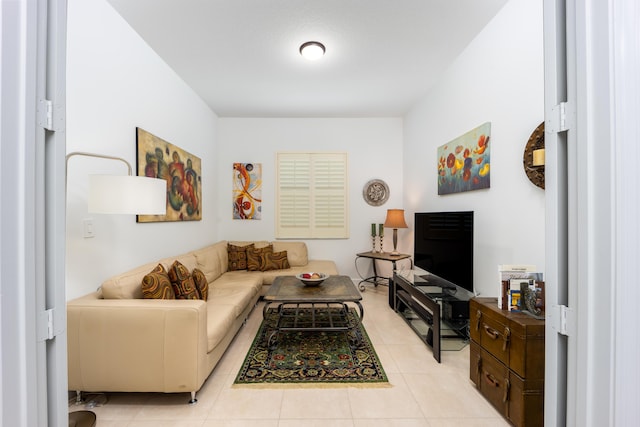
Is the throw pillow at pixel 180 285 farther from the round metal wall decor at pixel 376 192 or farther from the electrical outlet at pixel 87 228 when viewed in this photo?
the round metal wall decor at pixel 376 192

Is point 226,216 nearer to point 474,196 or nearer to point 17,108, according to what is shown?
point 474,196

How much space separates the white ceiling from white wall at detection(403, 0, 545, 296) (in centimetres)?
23

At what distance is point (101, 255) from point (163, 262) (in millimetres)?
566

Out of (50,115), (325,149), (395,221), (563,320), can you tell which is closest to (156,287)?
(50,115)

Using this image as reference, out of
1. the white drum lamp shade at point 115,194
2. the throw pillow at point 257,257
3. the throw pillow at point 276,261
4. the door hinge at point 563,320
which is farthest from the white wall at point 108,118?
the door hinge at point 563,320

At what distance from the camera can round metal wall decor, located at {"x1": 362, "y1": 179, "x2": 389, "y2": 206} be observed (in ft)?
16.1

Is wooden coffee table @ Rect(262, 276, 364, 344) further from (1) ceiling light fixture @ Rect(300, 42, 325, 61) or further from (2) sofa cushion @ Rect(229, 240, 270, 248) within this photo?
(1) ceiling light fixture @ Rect(300, 42, 325, 61)

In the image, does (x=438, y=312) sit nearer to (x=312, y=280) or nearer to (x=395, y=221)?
(x=312, y=280)

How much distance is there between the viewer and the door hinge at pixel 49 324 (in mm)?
830

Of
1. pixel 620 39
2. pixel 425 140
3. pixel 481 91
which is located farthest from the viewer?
pixel 425 140

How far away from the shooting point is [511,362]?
1655 mm

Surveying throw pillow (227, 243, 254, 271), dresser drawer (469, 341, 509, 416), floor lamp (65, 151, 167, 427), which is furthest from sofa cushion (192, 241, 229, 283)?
dresser drawer (469, 341, 509, 416)

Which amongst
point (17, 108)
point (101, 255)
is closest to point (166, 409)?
point (101, 255)

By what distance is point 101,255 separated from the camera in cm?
217
